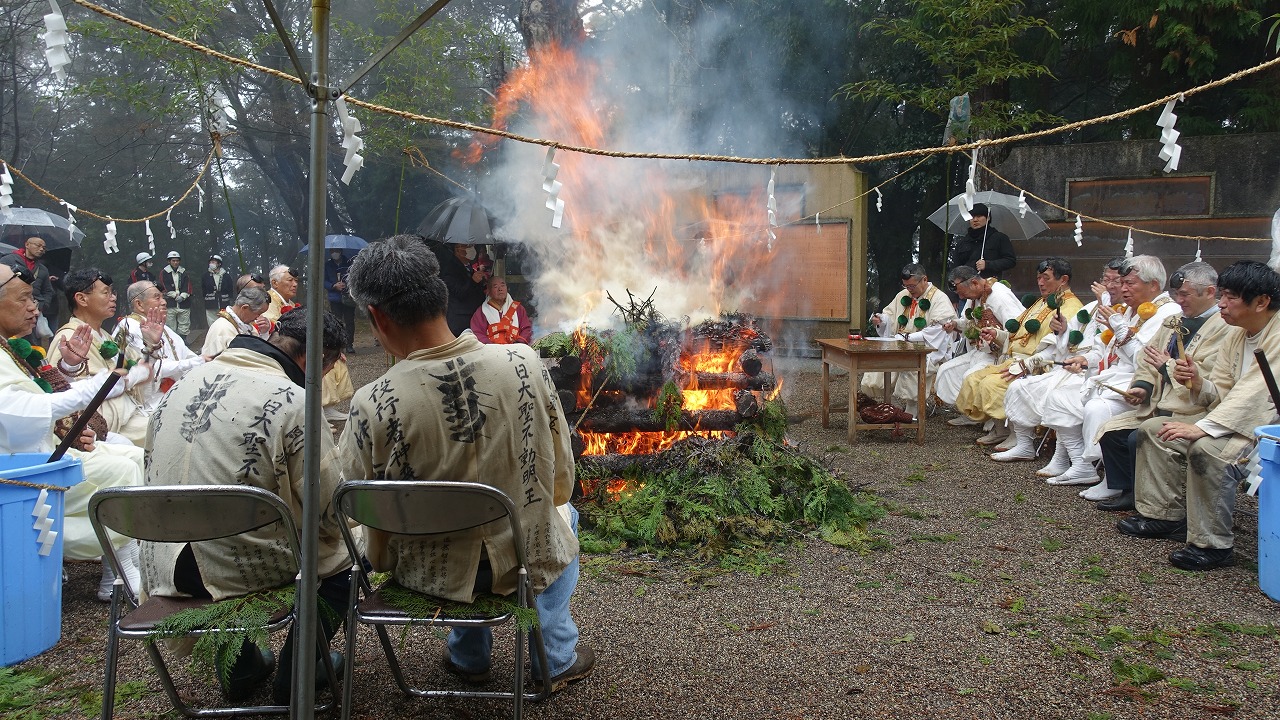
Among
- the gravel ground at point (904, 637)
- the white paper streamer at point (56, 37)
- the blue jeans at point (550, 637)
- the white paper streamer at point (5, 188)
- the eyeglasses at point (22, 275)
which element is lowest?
the gravel ground at point (904, 637)

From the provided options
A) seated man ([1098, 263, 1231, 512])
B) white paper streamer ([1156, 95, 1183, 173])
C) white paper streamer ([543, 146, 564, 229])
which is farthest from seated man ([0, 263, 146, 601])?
seated man ([1098, 263, 1231, 512])

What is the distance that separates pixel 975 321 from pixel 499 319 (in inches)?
219

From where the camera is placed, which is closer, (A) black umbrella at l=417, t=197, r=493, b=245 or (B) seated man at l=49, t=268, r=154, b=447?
(B) seated man at l=49, t=268, r=154, b=447

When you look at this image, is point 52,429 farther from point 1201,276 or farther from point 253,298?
point 1201,276

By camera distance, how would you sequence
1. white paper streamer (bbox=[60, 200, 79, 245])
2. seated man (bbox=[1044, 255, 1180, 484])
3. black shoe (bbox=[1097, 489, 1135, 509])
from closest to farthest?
black shoe (bbox=[1097, 489, 1135, 509]), white paper streamer (bbox=[60, 200, 79, 245]), seated man (bbox=[1044, 255, 1180, 484])

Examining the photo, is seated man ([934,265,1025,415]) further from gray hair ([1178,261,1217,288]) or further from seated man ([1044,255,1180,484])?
gray hair ([1178,261,1217,288])

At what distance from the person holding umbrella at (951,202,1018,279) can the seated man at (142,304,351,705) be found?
9.93 m

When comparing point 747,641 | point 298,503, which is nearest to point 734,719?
point 747,641

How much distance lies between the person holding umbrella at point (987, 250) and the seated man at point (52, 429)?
1007 centimetres

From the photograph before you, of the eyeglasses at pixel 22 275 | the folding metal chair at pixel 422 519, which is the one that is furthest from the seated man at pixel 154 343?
the folding metal chair at pixel 422 519

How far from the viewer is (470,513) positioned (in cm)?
285

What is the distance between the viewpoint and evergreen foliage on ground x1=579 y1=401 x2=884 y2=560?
18.7ft

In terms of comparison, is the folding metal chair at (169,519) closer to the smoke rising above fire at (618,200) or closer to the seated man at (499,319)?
the smoke rising above fire at (618,200)

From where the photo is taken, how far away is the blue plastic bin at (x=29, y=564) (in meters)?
3.83
